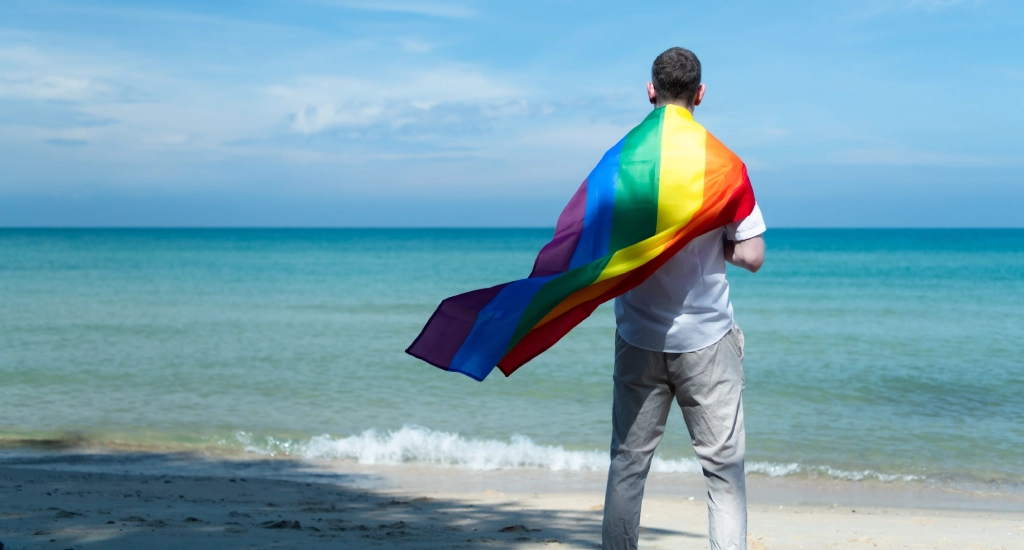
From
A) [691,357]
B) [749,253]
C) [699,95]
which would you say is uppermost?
[699,95]

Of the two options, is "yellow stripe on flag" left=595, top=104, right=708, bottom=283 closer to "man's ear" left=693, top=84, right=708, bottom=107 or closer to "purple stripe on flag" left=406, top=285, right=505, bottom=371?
"man's ear" left=693, top=84, right=708, bottom=107

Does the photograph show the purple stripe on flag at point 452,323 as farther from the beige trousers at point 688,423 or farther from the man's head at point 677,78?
the man's head at point 677,78

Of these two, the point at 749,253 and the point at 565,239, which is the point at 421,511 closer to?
the point at 565,239

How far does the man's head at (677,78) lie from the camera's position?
114 inches

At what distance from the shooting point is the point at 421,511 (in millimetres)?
5605

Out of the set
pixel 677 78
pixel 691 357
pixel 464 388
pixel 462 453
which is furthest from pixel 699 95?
pixel 464 388

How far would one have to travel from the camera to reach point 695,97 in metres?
2.98

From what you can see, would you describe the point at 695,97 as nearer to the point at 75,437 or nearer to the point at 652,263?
the point at 652,263

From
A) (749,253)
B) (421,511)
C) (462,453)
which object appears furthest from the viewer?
(462,453)

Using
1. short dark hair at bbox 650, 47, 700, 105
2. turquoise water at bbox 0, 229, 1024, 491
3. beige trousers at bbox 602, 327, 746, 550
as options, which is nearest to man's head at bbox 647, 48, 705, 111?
short dark hair at bbox 650, 47, 700, 105

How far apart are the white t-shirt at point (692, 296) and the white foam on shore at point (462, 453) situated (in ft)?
15.1

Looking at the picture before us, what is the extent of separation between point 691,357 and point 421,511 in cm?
324

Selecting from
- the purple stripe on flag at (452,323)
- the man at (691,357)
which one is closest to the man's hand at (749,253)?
the man at (691,357)

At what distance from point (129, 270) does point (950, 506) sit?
38.1 meters
